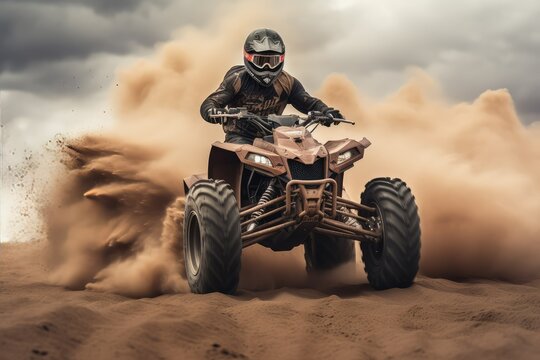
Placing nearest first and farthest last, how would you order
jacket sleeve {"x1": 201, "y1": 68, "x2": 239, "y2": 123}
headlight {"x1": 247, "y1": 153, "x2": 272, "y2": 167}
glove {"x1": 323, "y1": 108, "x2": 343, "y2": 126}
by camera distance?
headlight {"x1": 247, "y1": 153, "x2": 272, "y2": 167}, glove {"x1": 323, "y1": 108, "x2": 343, "y2": 126}, jacket sleeve {"x1": 201, "y1": 68, "x2": 239, "y2": 123}

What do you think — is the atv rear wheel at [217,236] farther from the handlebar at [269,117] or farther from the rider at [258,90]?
the rider at [258,90]

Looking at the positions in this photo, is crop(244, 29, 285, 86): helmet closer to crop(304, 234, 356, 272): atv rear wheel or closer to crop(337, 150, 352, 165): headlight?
crop(337, 150, 352, 165): headlight

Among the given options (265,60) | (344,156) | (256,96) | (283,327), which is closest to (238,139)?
(256,96)

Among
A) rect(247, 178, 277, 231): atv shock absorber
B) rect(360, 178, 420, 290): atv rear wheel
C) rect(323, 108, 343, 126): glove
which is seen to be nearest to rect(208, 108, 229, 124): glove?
rect(247, 178, 277, 231): atv shock absorber

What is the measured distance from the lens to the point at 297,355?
18.9 feet

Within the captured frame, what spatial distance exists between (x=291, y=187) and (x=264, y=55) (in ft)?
6.52

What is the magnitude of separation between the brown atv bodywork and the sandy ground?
26.3 inches

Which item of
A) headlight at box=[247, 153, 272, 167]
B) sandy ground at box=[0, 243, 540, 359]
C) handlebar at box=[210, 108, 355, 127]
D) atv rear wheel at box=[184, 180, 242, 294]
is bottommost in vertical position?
sandy ground at box=[0, 243, 540, 359]

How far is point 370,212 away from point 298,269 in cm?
235

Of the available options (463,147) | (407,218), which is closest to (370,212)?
(407,218)

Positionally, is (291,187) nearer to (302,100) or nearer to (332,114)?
(332,114)

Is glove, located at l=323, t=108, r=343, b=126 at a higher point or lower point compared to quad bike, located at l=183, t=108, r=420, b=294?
higher

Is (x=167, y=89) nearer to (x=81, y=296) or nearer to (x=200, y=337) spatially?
(x=81, y=296)

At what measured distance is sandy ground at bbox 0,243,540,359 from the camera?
5.73m
